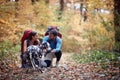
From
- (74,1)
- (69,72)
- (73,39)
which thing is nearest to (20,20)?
(69,72)

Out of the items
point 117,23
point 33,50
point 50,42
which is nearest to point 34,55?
point 33,50

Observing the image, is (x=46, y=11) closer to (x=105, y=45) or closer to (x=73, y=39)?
(x=73, y=39)

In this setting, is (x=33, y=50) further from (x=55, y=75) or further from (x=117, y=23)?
(x=117, y=23)

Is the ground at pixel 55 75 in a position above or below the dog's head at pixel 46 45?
below

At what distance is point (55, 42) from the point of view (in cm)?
1169

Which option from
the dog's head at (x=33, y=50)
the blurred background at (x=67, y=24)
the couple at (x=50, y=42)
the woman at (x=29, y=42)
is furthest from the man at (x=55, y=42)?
the blurred background at (x=67, y=24)

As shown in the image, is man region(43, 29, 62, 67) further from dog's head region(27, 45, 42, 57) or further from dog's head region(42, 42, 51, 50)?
dog's head region(27, 45, 42, 57)

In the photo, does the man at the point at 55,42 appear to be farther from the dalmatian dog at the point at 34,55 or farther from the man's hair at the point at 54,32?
the dalmatian dog at the point at 34,55

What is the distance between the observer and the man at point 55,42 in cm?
1133

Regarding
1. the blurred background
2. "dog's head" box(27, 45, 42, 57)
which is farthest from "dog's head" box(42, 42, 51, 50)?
the blurred background

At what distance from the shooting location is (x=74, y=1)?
35.9m

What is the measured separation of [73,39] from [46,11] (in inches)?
174

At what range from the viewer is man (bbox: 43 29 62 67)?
11331mm

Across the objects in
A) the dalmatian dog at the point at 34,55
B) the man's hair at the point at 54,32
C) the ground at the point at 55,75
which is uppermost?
the man's hair at the point at 54,32
